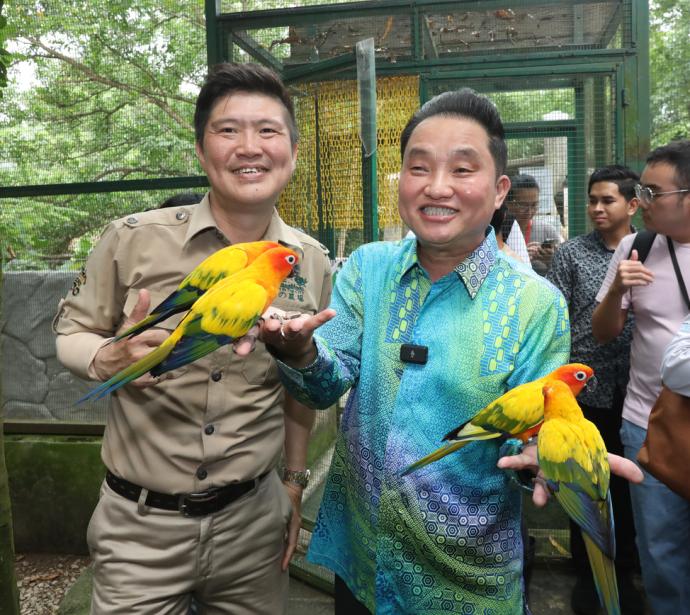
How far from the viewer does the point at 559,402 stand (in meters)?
1.33

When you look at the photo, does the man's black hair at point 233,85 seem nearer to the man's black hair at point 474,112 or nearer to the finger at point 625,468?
the man's black hair at point 474,112

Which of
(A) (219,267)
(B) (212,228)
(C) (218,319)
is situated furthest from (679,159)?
(C) (218,319)

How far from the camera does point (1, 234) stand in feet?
13.8

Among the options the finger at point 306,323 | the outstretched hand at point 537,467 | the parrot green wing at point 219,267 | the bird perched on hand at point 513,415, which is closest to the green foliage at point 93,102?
the parrot green wing at point 219,267

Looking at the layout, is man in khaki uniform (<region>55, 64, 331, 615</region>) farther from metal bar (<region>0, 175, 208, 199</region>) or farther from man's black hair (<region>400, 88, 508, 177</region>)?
metal bar (<region>0, 175, 208, 199</region>)

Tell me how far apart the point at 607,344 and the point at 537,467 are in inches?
83.4

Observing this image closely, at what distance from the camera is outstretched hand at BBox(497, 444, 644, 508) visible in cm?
127

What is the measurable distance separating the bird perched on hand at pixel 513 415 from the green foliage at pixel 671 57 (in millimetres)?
5467

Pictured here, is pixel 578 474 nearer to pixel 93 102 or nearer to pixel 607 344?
pixel 607 344

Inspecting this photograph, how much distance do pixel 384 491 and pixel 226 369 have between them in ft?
2.21

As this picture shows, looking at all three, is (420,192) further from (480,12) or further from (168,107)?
(168,107)

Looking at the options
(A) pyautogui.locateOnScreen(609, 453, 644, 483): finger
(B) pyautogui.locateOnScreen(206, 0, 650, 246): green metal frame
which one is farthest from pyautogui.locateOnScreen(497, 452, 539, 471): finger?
(B) pyautogui.locateOnScreen(206, 0, 650, 246): green metal frame

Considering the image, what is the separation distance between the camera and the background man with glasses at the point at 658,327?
8.62 feet

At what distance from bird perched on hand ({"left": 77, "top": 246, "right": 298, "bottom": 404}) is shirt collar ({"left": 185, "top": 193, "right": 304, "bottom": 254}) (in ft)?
1.67
